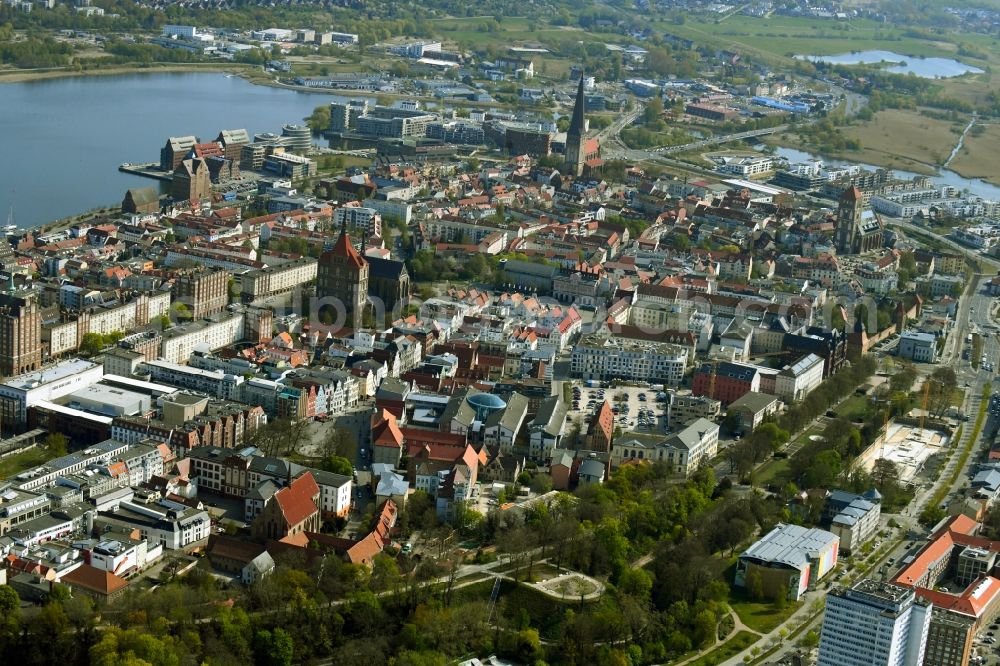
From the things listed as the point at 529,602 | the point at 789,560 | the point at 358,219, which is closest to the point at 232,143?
the point at 358,219

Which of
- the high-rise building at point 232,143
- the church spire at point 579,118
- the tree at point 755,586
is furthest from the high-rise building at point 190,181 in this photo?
the tree at point 755,586

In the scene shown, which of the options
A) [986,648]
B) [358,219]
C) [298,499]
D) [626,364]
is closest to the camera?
[986,648]

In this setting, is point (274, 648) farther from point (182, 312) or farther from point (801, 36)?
point (801, 36)

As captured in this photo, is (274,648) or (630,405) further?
(630,405)

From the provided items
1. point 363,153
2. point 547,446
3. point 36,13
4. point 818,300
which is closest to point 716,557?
point 547,446

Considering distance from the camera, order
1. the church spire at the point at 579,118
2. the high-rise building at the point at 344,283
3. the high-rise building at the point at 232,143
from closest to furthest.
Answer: the high-rise building at the point at 344,283
the high-rise building at the point at 232,143
the church spire at the point at 579,118

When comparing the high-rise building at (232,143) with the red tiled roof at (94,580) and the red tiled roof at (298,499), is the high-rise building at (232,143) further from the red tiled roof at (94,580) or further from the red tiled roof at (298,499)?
the red tiled roof at (94,580)

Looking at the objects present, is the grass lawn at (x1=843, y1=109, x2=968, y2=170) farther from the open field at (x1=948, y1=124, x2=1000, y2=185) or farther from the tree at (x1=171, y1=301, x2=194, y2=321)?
the tree at (x1=171, y1=301, x2=194, y2=321)
